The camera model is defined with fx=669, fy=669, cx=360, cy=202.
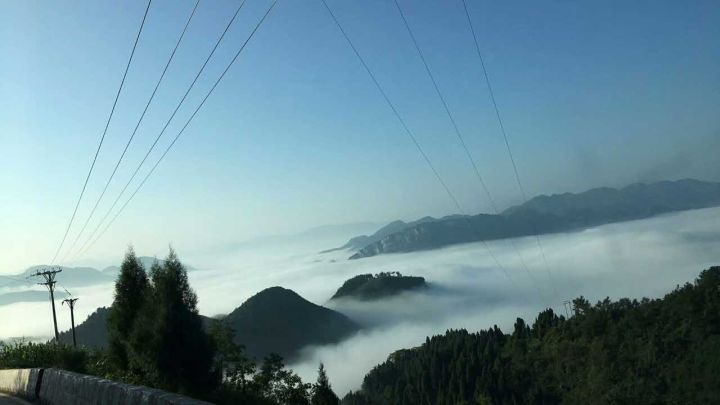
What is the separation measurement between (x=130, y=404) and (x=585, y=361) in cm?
15025

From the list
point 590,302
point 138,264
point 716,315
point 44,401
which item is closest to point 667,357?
point 716,315

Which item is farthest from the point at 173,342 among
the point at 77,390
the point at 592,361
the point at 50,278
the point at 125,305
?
the point at 592,361

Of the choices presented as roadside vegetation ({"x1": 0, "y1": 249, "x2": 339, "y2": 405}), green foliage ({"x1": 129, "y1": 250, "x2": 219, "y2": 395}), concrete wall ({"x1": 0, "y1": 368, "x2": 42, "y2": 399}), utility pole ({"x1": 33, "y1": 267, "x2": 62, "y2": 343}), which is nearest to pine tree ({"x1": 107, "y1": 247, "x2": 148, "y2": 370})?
roadside vegetation ({"x1": 0, "y1": 249, "x2": 339, "y2": 405})

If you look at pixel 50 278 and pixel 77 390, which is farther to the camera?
pixel 50 278

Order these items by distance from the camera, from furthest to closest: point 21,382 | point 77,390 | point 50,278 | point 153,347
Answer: point 50,278 < point 153,347 < point 21,382 < point 77,390

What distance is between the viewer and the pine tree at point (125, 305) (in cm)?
3697

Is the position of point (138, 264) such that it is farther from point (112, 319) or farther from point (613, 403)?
point (613, 403)

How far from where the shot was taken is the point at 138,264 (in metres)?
41.6

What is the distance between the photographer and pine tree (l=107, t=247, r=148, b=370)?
1455 inches

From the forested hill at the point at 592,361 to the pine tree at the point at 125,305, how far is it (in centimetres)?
9123

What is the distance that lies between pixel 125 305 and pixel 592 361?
12324 cm

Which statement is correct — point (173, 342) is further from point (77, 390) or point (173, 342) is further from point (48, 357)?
point (77, 390)

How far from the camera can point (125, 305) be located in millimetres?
39344

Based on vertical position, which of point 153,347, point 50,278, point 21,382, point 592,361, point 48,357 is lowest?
point 592,361
